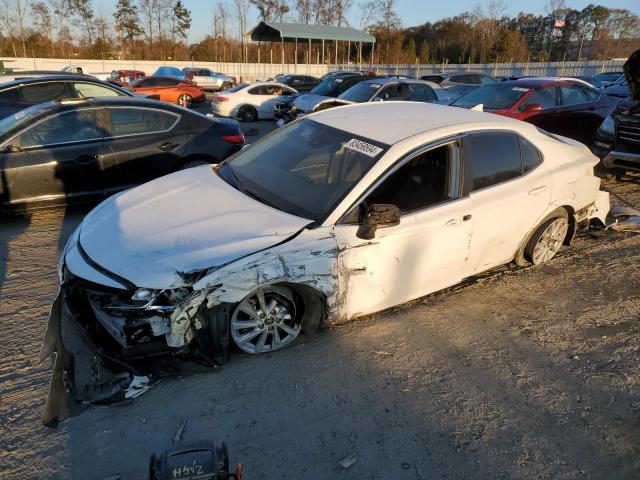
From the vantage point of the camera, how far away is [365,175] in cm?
348

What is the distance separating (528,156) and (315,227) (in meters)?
2.25

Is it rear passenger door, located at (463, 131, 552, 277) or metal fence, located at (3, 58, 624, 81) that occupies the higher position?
metal fence, located at (3, 58, 624, 81)

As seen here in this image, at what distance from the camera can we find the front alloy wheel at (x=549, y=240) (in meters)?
4.66

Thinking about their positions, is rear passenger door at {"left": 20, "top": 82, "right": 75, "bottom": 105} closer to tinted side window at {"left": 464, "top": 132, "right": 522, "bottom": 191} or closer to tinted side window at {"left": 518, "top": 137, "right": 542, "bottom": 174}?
tinted side window at {"left": 464, "top": 132, "right": 522, "bottom": 191}

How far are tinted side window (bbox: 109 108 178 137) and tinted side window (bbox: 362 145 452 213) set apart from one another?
12.9 feet

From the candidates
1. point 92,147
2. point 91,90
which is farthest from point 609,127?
point 91,90

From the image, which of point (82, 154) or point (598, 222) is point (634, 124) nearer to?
point (598, 222)

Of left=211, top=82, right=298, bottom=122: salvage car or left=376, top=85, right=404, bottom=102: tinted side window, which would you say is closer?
left=376, top=85, right=404, bottom=102: tinted side window

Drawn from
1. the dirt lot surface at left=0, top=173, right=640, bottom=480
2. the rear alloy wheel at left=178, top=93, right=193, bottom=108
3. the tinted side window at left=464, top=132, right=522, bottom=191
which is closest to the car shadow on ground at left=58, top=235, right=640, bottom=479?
the dirt lot surface at left=0, top=173, right=640, bottom=480

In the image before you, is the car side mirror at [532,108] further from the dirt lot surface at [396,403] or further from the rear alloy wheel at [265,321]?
the rear alloy wheel at [265,321]

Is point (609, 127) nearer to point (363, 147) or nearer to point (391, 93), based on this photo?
point (391, 93)

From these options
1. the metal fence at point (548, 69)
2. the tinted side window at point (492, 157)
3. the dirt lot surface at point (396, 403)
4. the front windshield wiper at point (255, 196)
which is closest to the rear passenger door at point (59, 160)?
the dirt lot surface at point (396, 403)

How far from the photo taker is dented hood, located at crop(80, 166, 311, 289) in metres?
2.92

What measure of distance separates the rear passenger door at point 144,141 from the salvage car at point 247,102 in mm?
9823
